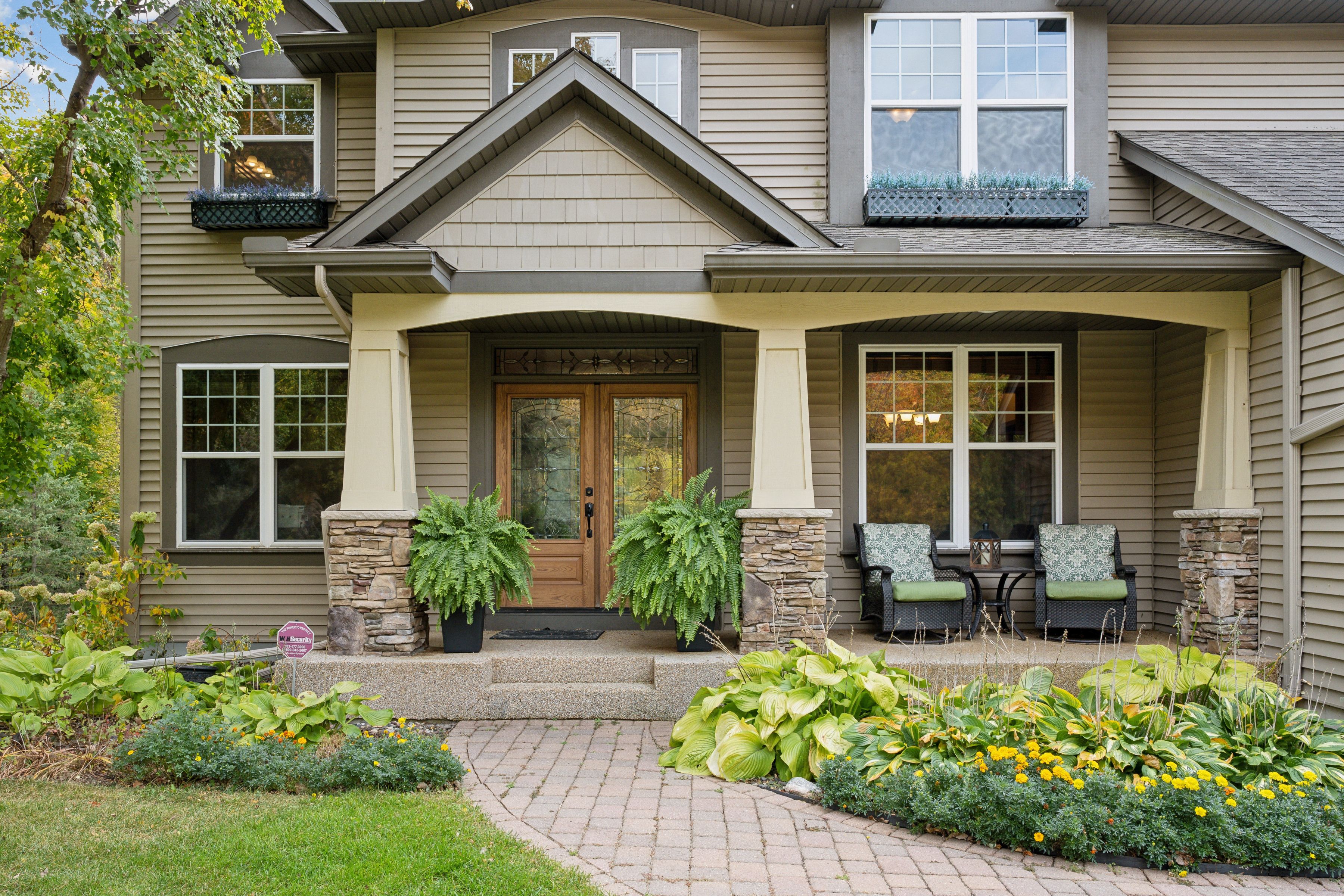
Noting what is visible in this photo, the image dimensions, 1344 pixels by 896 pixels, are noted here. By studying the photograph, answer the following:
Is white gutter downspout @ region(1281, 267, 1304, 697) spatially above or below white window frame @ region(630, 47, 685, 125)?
below

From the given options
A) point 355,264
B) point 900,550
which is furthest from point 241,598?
point 900,550

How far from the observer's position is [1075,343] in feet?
23.7

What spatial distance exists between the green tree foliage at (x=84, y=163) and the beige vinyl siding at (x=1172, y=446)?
7055mm

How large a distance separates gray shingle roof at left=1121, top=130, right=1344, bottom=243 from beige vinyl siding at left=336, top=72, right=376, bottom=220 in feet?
20.3

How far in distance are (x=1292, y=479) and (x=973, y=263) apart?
2.39 meters

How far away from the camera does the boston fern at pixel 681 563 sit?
5.60m

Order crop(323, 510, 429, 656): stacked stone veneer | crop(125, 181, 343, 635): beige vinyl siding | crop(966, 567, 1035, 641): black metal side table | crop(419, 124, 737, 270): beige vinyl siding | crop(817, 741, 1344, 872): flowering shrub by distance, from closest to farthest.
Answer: crop(817, 741, 1344, 872): flowering shrub, crop(323, 510, 429, 656): stacked stone veneer, crop(419, 124, 737, 270): beige vinyl siding, crop(966, 567, 1035, 641): black metal side table, crop(125, 181, 343, 635): beige vinyl siding

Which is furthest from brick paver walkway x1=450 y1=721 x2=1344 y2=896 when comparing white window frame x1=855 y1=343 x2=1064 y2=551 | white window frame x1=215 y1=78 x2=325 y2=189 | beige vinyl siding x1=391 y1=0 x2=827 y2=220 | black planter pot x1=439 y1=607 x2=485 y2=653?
white window frame x1=215 y1=78 x2=325 y2=189

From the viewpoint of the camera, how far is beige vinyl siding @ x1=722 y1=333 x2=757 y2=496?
23.5 ft

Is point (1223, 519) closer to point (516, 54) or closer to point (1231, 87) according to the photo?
point (1231, 87)

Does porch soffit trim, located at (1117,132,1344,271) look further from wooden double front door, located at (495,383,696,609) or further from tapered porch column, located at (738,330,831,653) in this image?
wooden double front door, located at (495,383,696,609)

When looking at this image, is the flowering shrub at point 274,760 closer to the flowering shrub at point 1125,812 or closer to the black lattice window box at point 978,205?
the flowering shrub at point 1125,812

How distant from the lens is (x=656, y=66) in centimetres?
735

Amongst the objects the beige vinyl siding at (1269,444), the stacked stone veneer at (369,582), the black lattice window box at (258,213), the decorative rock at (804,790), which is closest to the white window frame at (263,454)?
the black lattice window box at (258,213)
